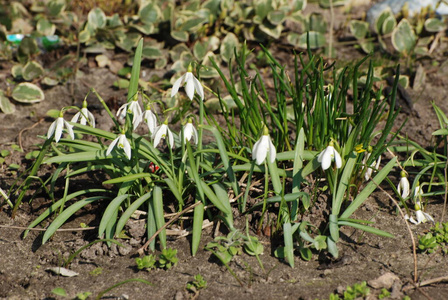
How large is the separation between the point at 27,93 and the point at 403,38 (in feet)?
9.55

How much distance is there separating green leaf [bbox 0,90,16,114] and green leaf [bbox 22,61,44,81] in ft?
0.88

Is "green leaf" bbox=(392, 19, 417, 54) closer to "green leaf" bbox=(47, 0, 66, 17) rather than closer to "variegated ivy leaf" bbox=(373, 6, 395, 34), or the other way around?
"variegated ivy leaf" bbox=(373, 6, 395, 34)

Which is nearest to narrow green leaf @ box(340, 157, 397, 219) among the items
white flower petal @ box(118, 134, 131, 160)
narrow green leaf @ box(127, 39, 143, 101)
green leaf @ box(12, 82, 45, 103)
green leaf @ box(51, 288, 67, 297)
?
white flower petal @ box(118, 134, 131, 160)

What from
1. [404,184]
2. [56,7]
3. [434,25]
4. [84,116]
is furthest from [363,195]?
[56,7]

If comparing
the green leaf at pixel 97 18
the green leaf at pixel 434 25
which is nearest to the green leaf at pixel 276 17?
the green leaf at pixel 434 25

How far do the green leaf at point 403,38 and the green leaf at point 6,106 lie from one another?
116 inches

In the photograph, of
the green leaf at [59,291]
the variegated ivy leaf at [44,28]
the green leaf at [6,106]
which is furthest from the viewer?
the variegated ivy leaf at [44,28]

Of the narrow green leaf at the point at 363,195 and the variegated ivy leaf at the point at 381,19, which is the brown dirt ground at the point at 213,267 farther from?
the variegated ivy leaf at the point at 381,19

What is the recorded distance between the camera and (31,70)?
399 centimetres

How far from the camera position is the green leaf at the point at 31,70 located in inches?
157

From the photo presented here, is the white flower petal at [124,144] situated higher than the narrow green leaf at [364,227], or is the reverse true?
the white flower petal at [124,144]

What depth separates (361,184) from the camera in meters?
2.85

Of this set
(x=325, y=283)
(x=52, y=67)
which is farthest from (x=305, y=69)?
(x=52, y=67)

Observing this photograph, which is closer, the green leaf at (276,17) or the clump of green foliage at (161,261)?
the clump of green foliage at (161,261)
